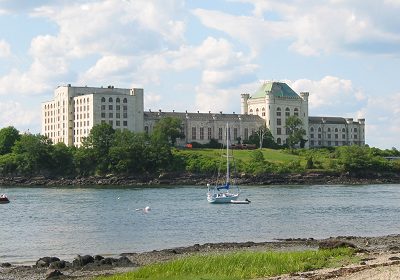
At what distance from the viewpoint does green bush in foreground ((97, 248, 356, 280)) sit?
38.5 meters

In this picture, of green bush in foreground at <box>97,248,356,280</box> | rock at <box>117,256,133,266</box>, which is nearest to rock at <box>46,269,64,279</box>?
green bush in foreground at <box>97,248,356,280</box>

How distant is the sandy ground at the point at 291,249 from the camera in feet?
120

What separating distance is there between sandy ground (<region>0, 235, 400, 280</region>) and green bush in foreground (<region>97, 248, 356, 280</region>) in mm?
1646

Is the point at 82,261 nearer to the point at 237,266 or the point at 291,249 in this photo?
the point at 237,266

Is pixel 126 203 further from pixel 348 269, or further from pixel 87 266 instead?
pixel 348 269

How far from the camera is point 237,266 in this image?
40.8 m

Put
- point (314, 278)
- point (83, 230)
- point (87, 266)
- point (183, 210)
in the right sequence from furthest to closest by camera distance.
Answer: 1. point (183, 210)
2. point (83, 230)
3. point (87, 266)
4. point (314, 278)

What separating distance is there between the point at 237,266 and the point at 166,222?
46.8 metres

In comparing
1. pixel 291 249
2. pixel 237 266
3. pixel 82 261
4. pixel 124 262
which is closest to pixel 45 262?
pixel 82 261

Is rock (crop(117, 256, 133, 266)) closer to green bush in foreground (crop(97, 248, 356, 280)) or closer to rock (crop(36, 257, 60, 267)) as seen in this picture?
rock (crop(36, 257, 60, 267))

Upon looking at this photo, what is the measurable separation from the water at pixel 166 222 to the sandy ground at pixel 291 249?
18.2 feet

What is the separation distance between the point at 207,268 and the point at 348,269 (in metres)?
7.23

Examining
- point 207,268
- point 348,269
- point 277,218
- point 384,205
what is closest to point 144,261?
point 207,268

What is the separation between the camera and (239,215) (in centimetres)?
9650
